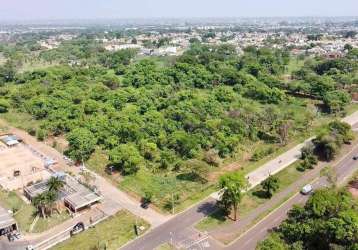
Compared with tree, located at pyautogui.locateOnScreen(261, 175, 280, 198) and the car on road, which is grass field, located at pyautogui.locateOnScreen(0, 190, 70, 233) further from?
the car on road

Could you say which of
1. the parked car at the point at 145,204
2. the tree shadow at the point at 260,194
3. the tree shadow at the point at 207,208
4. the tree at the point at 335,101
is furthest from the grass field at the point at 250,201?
the tree at the point at 335,101

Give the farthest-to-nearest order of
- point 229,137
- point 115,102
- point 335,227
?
1. point 115,102
2. point 229,137
3. point 335,227

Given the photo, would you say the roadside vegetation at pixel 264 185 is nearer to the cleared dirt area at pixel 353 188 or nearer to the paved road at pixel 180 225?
the paved road at pixel 180 225

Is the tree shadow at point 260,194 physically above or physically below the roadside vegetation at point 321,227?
below

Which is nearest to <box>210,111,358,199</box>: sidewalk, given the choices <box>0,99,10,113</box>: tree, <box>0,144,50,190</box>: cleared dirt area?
<box>0,144,50,190</box>: cleared dirt area

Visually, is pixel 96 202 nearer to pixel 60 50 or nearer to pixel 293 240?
pixel 293 240

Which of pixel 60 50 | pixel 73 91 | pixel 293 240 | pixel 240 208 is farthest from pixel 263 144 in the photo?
pixel 60 50

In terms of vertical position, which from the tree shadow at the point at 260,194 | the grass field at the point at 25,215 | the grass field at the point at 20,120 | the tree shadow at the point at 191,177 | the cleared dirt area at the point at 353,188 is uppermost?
the cleared dirt area at the point at 353,188
